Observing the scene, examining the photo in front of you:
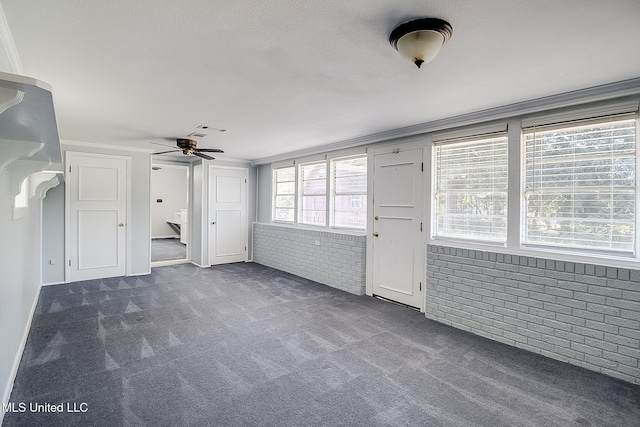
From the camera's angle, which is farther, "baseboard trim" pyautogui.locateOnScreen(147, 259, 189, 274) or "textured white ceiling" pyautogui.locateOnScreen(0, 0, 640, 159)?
"baseboard trim" pyautogui.locateOnScreen(147, 259, 189, 274)

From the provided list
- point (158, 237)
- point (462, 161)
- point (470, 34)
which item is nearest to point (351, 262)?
point (462, 161)

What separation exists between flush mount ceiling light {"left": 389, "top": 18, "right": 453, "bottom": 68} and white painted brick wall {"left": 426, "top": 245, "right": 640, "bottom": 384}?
2316mm

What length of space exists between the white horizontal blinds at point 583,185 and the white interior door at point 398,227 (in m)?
1.28

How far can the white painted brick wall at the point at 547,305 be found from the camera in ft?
8.35

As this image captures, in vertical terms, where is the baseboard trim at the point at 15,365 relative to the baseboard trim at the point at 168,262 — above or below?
below

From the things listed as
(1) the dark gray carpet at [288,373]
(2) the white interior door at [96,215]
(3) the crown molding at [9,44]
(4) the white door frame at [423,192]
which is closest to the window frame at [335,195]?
(4) the white door frame at [423,192]

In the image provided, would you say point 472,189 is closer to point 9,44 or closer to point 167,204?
point 9,44

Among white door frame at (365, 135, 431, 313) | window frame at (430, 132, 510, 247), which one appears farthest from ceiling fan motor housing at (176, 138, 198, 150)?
window frame at (430, 132, 510, 247)

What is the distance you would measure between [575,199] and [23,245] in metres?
5.28

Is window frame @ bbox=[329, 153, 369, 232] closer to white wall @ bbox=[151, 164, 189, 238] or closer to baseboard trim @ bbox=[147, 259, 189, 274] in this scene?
baseboard trim @ bbox=[147, 259, 189, 274]

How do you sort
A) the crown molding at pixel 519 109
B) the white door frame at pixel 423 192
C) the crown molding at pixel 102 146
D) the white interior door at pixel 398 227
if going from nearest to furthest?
the crown molding at pixel 519 109 < the white door frame at pixel 423 192 < the white interior door at pixel 398 227 < the crown molding at pixel 102 146

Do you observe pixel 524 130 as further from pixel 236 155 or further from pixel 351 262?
pixel 236 155

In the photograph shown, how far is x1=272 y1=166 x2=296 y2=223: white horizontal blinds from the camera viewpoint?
252 inches

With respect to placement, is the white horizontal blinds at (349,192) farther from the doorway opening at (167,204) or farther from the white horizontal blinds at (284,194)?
the doorway opening at (167,204)
